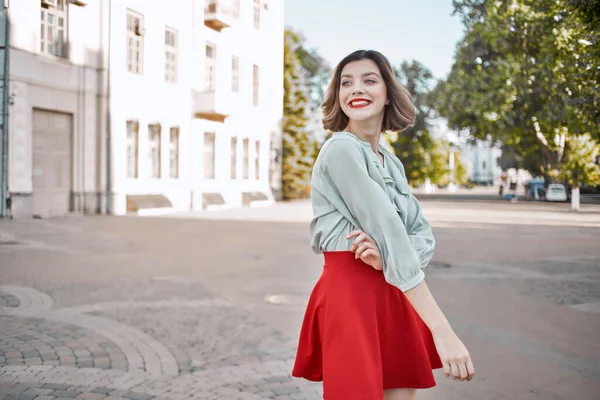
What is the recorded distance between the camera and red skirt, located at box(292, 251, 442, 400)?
80.6 inches

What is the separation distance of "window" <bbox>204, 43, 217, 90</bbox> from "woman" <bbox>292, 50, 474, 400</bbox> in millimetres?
27162

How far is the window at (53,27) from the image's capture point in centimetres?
1633

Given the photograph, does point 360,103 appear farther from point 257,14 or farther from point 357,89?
point 257,14

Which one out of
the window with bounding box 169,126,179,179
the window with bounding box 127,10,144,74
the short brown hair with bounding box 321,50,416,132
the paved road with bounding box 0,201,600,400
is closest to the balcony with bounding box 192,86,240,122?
the window with bounding box 169,126,179,179

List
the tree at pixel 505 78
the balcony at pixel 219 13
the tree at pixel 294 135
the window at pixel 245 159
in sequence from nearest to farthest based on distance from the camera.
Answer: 1. the balcony at pixel 219 13
2. the tree at pixel 505 78
3. the window at pixel 245 159
4. the tree at pixel 294 135

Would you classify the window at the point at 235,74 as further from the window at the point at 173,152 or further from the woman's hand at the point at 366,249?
the woman's hand at the point at 366,249

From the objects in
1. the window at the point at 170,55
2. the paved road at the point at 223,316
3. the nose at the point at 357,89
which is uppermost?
the window at the point at 170,55

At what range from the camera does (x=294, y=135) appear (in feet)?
135

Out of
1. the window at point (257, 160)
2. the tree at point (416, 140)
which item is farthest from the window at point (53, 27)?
the tree at point (416, 140)

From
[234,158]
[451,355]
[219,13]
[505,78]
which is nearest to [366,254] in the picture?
[451,355]

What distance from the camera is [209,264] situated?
11367mm

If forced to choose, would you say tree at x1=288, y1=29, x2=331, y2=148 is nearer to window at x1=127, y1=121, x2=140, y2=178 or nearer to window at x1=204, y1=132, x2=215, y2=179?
window at x1=204, y1=132, x2=215, y2=179

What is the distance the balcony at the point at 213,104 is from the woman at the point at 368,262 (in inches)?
1035

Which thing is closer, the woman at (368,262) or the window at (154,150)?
the woman at (368,262)
